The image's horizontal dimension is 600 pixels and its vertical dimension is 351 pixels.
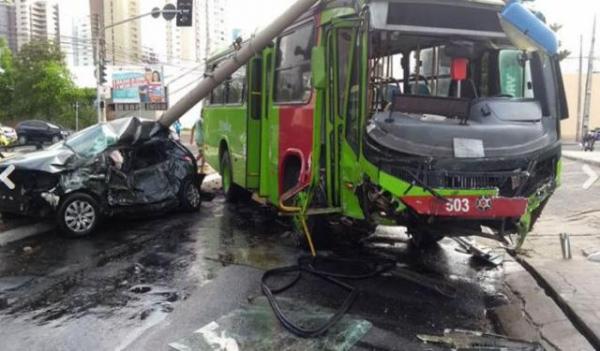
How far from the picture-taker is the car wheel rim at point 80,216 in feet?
28.3

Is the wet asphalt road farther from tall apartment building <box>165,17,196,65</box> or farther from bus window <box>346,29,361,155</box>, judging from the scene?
tall apartment building <box>165,17,196,65</box>

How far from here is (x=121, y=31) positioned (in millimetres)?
47125

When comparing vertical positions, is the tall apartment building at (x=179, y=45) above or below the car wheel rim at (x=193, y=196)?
above

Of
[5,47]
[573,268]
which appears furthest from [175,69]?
[573,268]

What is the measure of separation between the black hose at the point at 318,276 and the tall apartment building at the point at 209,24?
1389 inches

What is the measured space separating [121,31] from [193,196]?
39.8m

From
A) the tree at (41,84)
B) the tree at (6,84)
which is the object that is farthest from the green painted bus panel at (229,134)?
the tree at (6,84)

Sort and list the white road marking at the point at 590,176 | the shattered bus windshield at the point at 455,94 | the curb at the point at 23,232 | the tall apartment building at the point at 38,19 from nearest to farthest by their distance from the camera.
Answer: the shattered bus windshield at the point at 455,94, the curb at the point at 23,232, the white road marking at the point at 590,176, the tall apartment building at the point at 38,19

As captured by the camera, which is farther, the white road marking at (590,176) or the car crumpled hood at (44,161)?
the white road marking at (590,176)

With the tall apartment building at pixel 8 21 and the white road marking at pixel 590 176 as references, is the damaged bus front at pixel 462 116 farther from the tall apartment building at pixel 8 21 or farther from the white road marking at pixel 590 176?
the tall apartment building at pixel 8 21

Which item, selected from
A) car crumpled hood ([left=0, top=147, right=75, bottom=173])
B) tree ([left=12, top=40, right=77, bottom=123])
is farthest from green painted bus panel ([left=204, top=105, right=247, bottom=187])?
tree ([left=12, top=40, right=77, bottom=123])

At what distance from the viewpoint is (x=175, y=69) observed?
191 ft

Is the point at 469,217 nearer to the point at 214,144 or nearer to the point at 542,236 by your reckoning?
the point at 542,236

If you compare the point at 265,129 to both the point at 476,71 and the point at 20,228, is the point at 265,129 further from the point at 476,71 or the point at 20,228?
the point at 20,228
